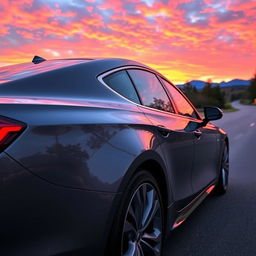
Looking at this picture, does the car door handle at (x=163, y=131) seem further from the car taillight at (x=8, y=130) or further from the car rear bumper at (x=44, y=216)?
the car taillight at (x=8, y=130)

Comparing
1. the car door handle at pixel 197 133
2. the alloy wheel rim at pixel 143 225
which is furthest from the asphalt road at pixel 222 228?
the car door handle at pixel 197 133

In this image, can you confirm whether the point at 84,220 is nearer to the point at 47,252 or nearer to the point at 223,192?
the point at 47,252

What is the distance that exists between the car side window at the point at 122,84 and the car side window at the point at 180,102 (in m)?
0.83

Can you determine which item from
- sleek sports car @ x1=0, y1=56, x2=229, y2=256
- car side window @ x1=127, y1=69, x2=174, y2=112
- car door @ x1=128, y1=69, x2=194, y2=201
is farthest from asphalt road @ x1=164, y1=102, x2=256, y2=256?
car side window @ x1=127, y1=69, x2=174, y2=112

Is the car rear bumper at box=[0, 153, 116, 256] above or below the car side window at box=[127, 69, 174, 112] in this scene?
below

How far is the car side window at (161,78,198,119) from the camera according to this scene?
12.6 ft

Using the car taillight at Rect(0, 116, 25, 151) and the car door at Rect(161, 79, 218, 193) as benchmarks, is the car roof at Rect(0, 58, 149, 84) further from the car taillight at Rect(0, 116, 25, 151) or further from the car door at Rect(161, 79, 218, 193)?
the car door at Rect(161, 79, 218, 193)

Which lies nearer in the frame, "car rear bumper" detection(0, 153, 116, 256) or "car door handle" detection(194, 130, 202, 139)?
"car rear bumper" detection(0, 153, 116, 256)

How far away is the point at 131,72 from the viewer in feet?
10.4

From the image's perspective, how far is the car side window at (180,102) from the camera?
151 inches

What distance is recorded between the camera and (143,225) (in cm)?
264

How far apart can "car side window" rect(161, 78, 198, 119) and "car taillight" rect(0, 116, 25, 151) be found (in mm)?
2240

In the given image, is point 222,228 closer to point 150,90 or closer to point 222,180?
point 222,180

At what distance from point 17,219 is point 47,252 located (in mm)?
247
